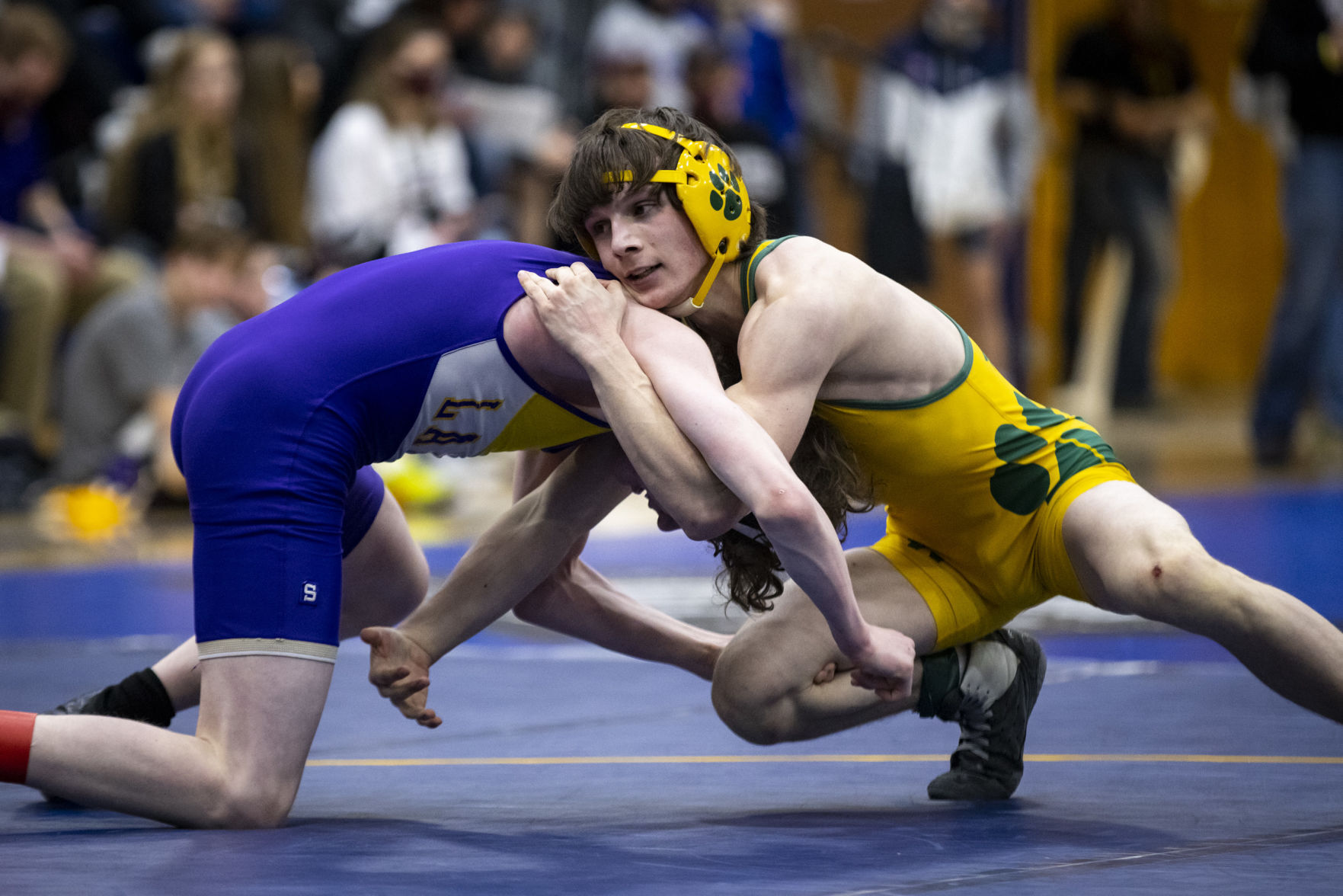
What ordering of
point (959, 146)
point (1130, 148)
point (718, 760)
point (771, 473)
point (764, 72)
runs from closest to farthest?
point (771, 473)
point (718, 760)
point (764, 72)
point (959, 146)
point (1130, 148)

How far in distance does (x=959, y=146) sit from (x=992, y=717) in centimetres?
822

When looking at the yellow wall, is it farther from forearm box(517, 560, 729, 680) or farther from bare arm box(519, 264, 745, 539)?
bare arm box(519, 264, 745, 539)

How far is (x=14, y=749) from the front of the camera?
2822 mm

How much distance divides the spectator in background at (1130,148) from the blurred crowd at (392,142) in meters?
0.03

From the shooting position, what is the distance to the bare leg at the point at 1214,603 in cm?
293

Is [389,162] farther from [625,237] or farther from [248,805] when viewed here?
[248,805]

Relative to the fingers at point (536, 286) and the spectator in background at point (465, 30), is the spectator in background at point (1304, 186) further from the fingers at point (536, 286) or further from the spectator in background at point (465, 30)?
the fingers at point (536, 286)

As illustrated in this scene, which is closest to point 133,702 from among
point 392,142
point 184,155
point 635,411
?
point 635,411

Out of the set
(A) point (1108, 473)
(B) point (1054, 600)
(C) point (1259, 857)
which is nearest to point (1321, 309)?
(B) point (1054, 600)

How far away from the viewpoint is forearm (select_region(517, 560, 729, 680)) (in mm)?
3529

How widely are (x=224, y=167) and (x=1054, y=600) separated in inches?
193

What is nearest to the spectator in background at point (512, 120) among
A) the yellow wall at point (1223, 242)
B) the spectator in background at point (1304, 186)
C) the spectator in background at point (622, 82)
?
the spectator in background at point (622, 82)

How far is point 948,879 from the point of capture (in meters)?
2.53

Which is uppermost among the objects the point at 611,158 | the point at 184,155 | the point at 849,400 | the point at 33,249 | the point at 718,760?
the point at 184,155
